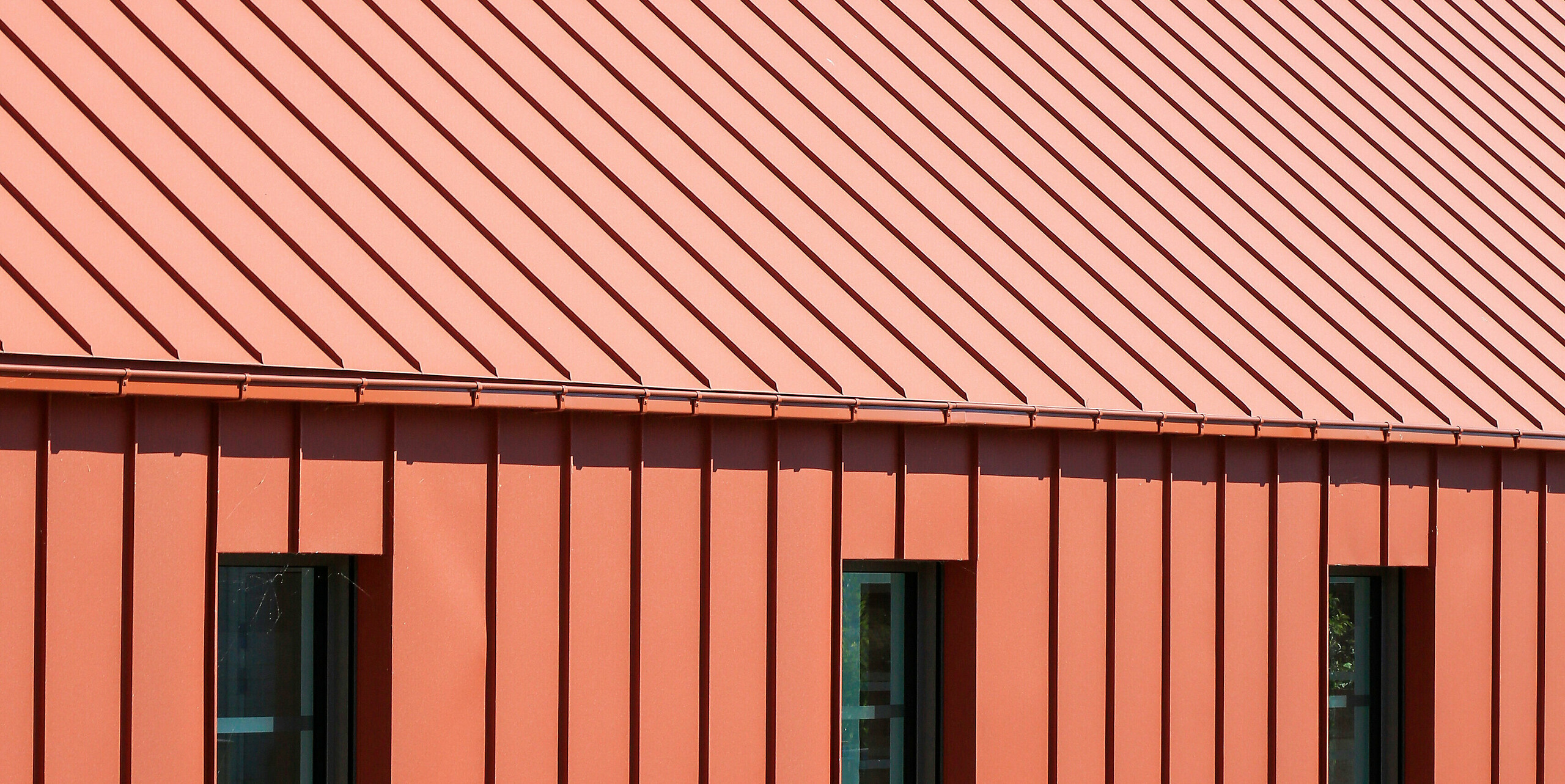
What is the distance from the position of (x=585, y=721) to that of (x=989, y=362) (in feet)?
8.80

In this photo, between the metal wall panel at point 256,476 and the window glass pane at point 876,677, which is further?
the window glass pane at point 876,677

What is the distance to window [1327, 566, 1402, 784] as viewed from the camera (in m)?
9.81

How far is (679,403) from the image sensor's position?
7379mm

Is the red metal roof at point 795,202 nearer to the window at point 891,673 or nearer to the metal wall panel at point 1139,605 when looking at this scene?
the metal wall panel at point 1139,605

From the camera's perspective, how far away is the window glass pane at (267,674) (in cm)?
692

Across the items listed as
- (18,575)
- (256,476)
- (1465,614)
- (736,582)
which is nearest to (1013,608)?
(736,582)

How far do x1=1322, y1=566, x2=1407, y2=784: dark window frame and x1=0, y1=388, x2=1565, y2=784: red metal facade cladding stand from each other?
0.11 meters

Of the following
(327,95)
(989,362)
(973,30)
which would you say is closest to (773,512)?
(989,362)

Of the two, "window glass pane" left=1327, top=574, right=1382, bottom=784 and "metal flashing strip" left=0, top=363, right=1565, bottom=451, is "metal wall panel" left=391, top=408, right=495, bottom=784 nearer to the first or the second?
"metal flashing strip" left=0, top=363, right=1565, bottom=451

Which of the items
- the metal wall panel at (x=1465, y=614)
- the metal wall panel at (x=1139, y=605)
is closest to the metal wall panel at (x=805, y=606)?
the metal wall panel at (x=1139, y=605)

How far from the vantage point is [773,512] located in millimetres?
7676

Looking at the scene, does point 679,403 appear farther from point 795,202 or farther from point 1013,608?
point 1013,608

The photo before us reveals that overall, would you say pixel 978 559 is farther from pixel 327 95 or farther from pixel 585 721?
pixel 327 95

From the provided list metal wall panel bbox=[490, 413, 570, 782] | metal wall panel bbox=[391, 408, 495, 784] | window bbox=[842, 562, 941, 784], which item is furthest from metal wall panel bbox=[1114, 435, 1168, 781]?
metal wall panel bbox=[391, 408, 495, 784]
